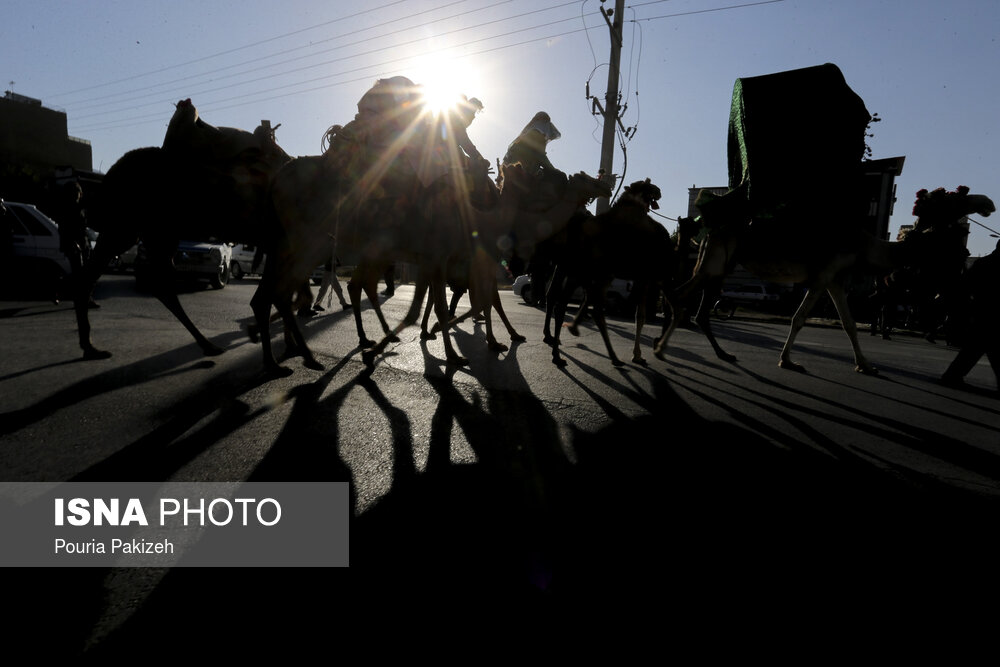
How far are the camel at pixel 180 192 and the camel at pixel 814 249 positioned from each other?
5.30 meters

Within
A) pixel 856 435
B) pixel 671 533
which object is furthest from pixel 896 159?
pixel 671 533

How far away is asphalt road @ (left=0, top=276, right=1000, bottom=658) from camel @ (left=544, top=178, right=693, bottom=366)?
5.13 ft

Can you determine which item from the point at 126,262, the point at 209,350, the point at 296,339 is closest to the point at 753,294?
the point at 296,339

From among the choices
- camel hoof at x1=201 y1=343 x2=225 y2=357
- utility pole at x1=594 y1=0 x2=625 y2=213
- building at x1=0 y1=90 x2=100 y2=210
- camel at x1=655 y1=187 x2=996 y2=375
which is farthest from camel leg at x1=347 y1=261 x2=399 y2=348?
A: building at x1=0 y1=90 x2=100 y2=210

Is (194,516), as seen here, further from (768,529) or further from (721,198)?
(721,198)

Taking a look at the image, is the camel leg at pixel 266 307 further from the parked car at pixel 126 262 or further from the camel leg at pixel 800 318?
the parked car at pixel 126 262

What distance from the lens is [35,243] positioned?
10.9 meters

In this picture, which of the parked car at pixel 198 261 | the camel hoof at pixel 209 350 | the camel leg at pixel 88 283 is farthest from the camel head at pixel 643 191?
the parked car at pixel 198 261

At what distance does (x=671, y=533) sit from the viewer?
2.24 m

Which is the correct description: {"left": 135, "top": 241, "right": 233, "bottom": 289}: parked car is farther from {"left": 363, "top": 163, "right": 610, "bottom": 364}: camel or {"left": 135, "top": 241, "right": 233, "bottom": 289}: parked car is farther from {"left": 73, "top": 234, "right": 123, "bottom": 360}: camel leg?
{"left": 363, "top": 163, "right": 610, "bottom": 364}: camel

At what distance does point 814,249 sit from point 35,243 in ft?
46.0

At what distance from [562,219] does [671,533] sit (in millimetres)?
4915

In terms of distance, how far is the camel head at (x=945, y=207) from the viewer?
606 centimetres

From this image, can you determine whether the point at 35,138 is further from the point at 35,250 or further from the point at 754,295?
the point at 754,295
